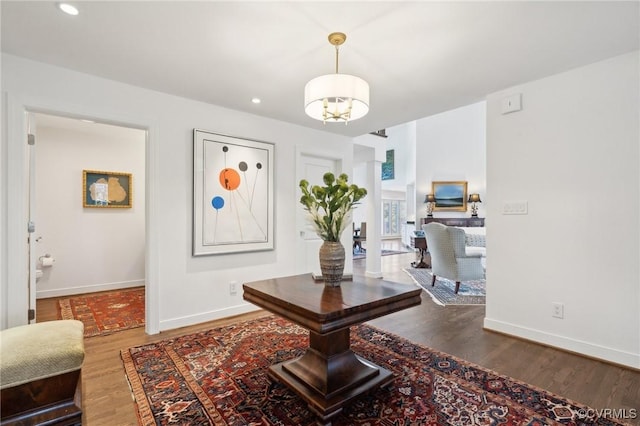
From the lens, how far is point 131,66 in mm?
2480

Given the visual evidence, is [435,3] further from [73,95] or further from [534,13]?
[73,95]

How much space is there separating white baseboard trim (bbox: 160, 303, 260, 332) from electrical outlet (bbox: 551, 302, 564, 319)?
9.80 ft

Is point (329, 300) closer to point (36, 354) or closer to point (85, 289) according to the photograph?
point (36, 354)

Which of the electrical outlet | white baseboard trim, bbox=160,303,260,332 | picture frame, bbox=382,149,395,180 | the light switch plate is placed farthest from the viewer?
picture frame, bbox=382,149,395,180

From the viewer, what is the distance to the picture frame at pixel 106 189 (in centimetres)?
436

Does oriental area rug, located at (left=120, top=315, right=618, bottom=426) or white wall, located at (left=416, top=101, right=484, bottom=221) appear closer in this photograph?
oriental area rug, located at (left=120, top=315, right=618, bottom=426)

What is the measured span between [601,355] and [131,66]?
4.43 m

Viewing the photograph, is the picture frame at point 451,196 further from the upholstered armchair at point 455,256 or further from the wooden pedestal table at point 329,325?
the wooden pedestal table at point 329,325

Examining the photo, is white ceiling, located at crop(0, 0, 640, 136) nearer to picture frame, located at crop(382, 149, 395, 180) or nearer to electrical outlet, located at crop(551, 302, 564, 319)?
electrical outlet, located at crop(551, 302, 564, 319)

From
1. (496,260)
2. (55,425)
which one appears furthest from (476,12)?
(55,425)

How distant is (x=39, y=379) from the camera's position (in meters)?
1.58

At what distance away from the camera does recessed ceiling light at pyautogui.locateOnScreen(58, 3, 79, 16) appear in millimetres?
1759

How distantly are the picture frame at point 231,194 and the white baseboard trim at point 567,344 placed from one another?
2.60 metres

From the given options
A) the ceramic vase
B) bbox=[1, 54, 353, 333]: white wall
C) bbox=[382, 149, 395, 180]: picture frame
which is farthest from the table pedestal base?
bbox=[382, 149, 395, 180]: picture frame
